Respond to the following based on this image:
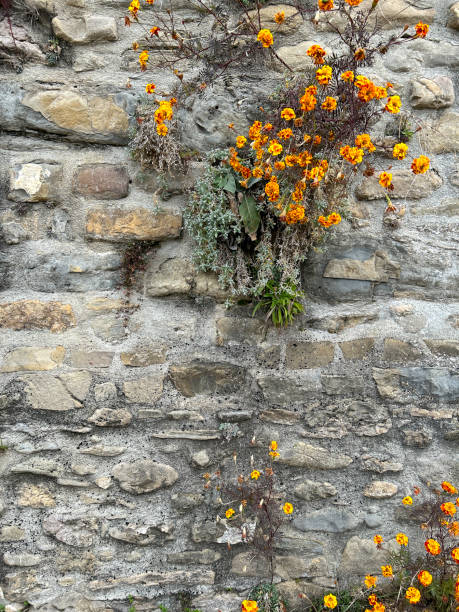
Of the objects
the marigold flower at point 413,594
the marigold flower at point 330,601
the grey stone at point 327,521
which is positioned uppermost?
the marigold flower at point 413,594

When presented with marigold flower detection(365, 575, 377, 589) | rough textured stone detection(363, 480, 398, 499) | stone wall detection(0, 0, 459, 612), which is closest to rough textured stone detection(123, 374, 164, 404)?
stone wall detection(0, 0, 459, 612)

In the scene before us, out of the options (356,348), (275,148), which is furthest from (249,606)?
(275,148)

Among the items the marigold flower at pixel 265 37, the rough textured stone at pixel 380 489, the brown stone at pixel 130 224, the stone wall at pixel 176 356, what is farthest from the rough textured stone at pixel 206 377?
the marigold flower at pixel 265 37

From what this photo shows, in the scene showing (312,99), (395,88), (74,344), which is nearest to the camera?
(312,99)

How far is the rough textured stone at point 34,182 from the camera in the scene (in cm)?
217

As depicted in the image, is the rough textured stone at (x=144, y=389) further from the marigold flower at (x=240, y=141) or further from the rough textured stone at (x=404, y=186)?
the rough textured stone at (x=404, y=186)

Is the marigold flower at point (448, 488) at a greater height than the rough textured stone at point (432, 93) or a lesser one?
lesser

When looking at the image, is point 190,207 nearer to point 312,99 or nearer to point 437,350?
point 312,99

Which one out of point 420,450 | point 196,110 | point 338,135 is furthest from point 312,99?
point 420,450

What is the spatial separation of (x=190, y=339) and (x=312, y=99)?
3.70ft

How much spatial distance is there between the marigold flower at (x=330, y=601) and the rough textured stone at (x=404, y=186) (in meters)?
1.73

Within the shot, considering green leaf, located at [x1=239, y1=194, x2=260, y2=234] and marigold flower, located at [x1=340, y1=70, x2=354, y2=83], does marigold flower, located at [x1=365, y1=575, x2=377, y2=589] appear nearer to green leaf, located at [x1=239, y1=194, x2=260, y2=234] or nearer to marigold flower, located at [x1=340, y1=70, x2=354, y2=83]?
green leaf, located at [x1=239, y1=194, x2=260, y2=234]

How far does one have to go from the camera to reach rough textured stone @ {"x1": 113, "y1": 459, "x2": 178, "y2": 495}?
2.09 metres

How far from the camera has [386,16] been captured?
2.30m
